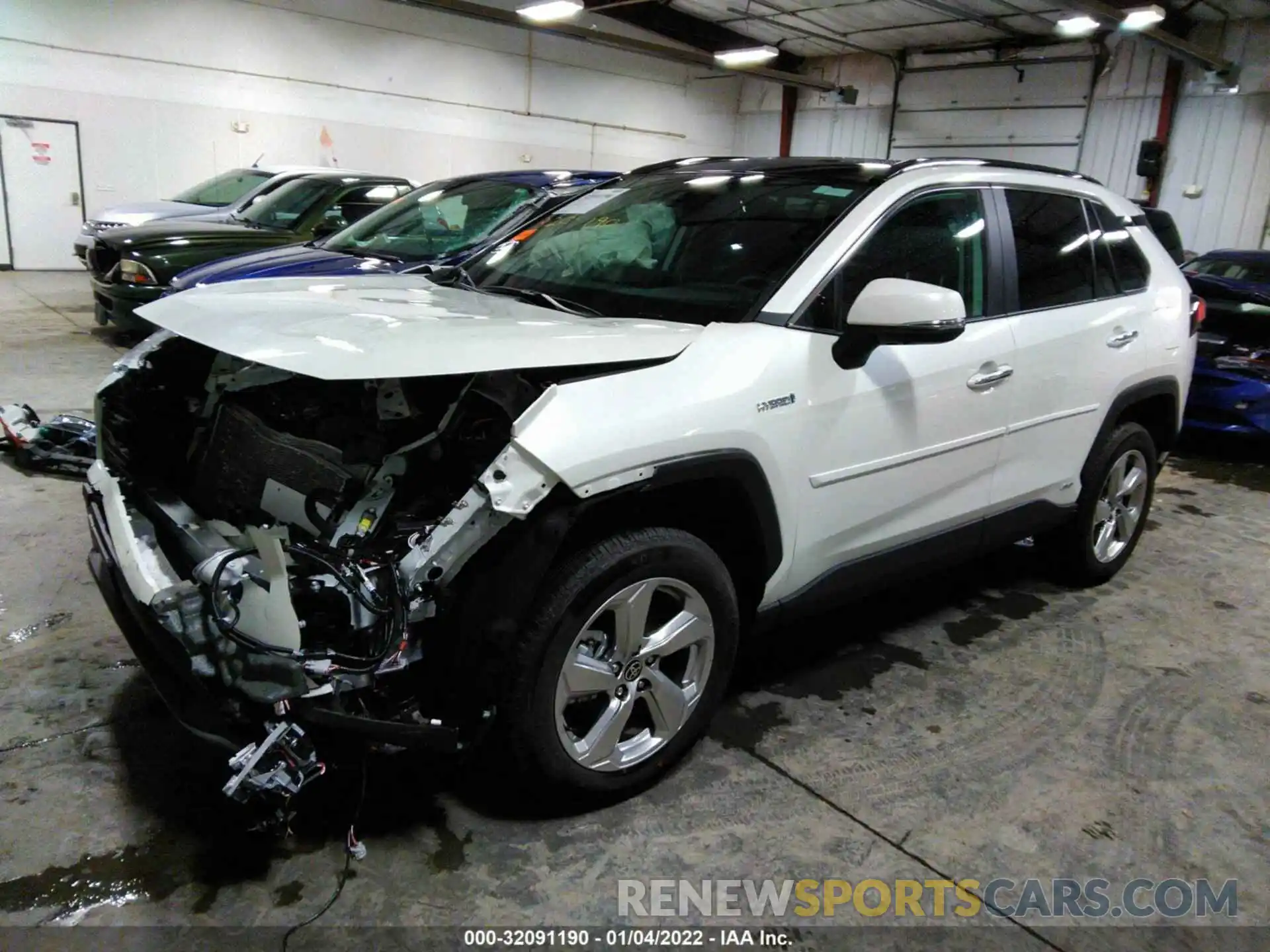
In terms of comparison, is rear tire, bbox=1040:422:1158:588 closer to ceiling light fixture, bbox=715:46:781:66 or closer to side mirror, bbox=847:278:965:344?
side mirror, bbox=847:278:965:344

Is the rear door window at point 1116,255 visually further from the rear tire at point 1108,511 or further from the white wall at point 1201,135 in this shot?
the white wall at point 1201,135

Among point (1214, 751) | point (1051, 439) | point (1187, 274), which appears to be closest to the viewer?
point (1214, 751)

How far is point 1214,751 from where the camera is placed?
2768mm

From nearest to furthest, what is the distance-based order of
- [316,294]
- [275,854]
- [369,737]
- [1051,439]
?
[369,737]
[275,854]
[316,294]
[1051,439]

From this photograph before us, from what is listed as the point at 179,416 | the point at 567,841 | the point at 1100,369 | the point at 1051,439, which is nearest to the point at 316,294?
the point at 179,416

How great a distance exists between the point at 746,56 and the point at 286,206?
1095cm

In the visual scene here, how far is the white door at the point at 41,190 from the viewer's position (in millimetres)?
12828

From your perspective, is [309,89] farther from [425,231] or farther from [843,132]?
[425,231]

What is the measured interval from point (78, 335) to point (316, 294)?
286 inches

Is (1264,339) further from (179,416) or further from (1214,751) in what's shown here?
(179,416)

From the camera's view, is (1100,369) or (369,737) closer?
(369,737)

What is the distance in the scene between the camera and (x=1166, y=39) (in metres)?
11.5

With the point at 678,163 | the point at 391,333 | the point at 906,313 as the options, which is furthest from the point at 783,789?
the point at 678,163
